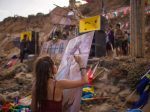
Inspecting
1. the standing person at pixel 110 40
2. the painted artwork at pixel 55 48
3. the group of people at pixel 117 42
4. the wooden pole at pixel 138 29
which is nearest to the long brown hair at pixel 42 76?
the wooden pole at pixel 138 29

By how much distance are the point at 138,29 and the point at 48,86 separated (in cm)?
782

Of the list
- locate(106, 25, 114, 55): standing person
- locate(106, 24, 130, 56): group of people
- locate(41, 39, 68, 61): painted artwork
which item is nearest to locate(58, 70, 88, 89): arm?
locate(106, 24, 130, 56): group of people

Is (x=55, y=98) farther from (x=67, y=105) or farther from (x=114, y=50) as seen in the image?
(x=114, y=50)

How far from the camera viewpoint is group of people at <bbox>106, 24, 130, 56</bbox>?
43.0ft

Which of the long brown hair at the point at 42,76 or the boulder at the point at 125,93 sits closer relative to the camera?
the long brown hair at the point at 42,76

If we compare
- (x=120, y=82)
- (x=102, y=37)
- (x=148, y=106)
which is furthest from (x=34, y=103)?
(x=102, y=37)

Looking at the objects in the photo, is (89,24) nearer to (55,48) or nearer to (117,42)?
(117,42)

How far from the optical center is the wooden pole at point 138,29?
11172mm

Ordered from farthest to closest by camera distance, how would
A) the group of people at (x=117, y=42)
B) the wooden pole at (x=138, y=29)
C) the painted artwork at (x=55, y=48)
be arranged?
the painted artwork at (x=55, y=48)
the group of people at (x=117, y=42)
the wooden pole at (x=138, y=29)

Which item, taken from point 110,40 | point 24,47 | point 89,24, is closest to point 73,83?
point 89,24

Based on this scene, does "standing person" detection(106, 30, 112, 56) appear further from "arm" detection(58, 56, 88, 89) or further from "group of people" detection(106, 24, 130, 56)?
"arm" detection(58, 56, 88, 89)

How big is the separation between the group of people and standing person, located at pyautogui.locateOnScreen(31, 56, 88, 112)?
30.4 ft

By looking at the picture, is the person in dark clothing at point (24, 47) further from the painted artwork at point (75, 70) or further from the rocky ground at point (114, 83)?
the painted artwork at point (75, 70)

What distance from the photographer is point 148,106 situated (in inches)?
287
